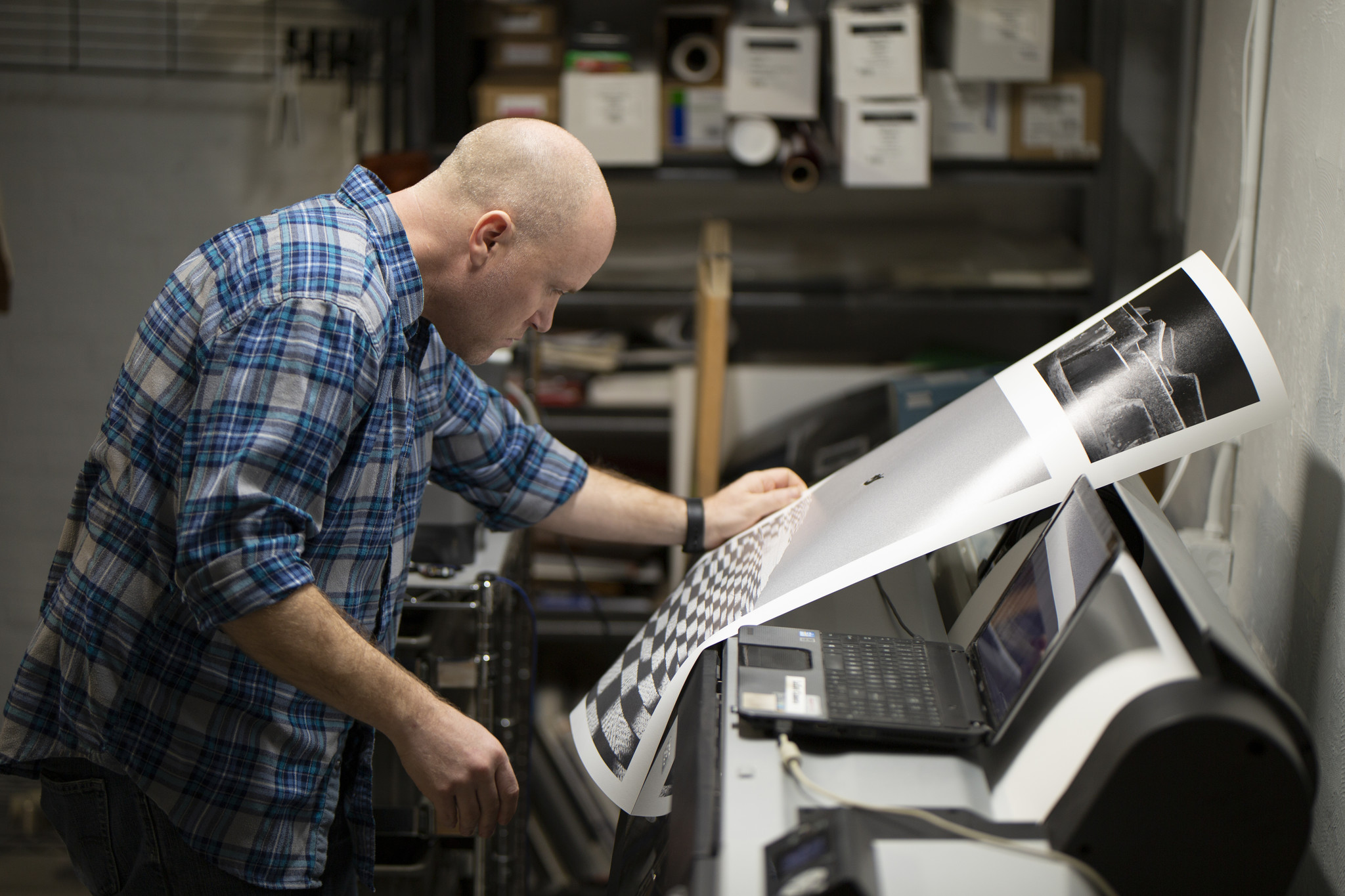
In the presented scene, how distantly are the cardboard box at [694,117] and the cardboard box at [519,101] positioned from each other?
0.24 m

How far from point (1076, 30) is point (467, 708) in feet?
6.97

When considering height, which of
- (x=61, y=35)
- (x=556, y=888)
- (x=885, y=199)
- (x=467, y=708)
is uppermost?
(x=61, y=35)

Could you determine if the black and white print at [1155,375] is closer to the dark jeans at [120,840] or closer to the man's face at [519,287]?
the man's face at [519,287]

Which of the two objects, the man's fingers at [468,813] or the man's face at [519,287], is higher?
the man's face at [519,287]

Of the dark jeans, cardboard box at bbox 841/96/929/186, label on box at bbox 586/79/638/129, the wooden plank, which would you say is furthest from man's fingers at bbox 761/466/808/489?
label on box at bbox 586/79/638/129

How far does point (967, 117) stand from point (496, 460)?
144 cm

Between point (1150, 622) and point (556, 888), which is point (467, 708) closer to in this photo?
point (556, 888)

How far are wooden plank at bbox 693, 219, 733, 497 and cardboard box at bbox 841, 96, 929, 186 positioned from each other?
1.06ft

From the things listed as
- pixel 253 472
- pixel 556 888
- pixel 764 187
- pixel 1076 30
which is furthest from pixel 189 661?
pixel 1076 30

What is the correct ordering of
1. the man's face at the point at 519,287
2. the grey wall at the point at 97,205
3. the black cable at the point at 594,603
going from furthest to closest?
the grey wall at the point at 97,205 → the black cable at the point at 594,603 → the man's face at the point at 519,287

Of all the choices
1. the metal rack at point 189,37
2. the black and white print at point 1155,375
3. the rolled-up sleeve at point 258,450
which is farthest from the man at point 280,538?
the metal rack at point 189,37

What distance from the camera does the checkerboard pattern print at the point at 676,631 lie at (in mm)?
1026

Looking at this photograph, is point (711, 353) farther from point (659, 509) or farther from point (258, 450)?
point (258, 450)

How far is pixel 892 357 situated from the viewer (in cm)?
281
